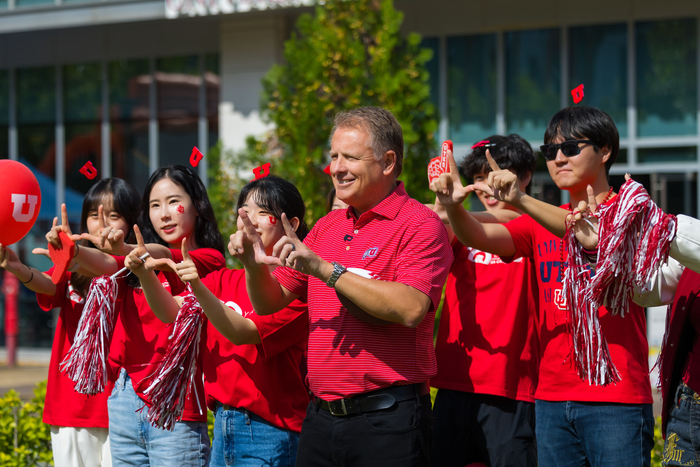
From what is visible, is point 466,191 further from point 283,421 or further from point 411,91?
point 411,91

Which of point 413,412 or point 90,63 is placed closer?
point 413,412

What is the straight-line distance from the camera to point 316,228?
2727mm

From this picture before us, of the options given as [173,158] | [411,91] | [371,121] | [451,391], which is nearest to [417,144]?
[411,91]

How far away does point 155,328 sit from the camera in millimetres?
3168

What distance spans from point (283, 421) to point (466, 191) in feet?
3.79

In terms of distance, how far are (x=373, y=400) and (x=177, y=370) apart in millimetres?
980

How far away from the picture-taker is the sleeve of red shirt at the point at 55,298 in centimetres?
349

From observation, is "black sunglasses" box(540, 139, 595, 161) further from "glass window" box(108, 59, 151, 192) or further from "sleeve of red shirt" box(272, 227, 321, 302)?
"glass window" box(108, 59, 151, 192)

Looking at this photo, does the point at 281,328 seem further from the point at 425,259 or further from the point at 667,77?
the point at 667,77

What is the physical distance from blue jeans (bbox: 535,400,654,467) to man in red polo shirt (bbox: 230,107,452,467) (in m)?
0.65

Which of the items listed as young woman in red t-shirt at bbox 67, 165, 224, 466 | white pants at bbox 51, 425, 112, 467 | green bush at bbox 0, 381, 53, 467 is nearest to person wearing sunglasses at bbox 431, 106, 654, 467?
young woman in red t-shirt at bbox 67, 165, 224, 466

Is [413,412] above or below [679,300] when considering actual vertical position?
below

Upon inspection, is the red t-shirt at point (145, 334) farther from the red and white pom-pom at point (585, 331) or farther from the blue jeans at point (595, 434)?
the red and white pom-pom at point (585, 331)

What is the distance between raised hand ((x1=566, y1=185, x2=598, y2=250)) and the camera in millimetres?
2320
